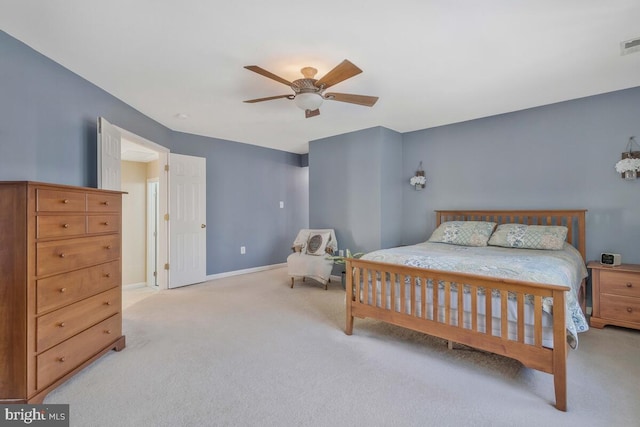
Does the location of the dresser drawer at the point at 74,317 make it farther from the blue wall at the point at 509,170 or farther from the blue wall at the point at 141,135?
the blue wall at the point at 509,170

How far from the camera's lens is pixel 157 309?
11.6 feet

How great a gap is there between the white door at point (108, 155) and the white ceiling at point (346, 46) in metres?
0.42

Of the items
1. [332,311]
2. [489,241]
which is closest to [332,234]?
[332,311]

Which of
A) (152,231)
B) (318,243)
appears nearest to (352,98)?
(318,243)

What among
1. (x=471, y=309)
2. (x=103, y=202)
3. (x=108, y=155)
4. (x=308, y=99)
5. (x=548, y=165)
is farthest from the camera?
(x=548, y=165)

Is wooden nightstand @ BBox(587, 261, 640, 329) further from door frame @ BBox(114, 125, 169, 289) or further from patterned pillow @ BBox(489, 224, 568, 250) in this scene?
door frame @ BBox(114, 125, 169, 289)

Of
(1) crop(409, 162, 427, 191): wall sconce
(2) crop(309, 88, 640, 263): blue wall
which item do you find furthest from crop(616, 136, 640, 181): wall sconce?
(1) crop(409, 162, 427, 191): wall sconce

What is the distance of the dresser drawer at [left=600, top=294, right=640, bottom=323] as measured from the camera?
276 cm

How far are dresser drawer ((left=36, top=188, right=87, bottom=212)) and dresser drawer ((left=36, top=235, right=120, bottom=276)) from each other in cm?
21

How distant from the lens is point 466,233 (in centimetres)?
363

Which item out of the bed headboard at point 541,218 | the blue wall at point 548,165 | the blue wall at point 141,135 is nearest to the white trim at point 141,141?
the blue wall at point 141,135

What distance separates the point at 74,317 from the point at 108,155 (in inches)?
65.3

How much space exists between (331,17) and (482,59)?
1.39 meters

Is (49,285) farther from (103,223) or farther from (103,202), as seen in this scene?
(103,202)
